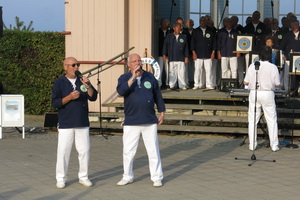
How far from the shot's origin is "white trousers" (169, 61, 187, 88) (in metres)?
17.2

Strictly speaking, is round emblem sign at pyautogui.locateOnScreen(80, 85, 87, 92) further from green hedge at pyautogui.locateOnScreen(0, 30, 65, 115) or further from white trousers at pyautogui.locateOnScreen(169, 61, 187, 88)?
green hedge at pyautogui.locateOnScreen(0, 30, 65, 115)

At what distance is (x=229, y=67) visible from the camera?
57.0 feet

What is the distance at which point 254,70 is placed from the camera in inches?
482

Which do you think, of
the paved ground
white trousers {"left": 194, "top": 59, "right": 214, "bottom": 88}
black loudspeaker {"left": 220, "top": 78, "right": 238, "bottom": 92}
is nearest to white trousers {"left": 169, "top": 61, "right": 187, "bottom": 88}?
white trousers {"left": 194, "top": 59, "right": 214, "bottom": 88}

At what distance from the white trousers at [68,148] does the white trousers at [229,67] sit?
27.4 ft

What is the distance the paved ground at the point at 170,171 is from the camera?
29.6 ft

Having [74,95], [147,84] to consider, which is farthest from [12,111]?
[147,84]

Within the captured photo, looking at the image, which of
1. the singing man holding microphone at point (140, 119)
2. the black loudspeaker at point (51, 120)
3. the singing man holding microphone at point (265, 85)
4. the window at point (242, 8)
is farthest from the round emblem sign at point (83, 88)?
the window at point (242, 8)

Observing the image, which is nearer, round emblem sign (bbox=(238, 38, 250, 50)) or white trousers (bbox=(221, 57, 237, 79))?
round emblem sign (bbox=(238, 38, 250, 50))

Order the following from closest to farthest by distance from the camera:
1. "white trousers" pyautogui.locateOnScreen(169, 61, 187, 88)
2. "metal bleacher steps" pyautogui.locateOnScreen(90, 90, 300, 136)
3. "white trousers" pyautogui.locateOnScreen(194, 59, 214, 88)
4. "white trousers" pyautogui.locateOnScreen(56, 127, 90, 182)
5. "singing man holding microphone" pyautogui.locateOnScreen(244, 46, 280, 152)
→ "white trousers" pyautogui.locateOnScreen(56, 127, 90, 182)
"singing man holding microphone" pyautogui.locateOnScreen(244, 46, 280, 152)
"metal bleacher steps" pyautogui.locateOnScreen(90, 90, 300, 136)
"white trousers" pyautogui.locateOnScreen(169, 61, 187, 88)
"white trousers" pyautogui.locateOnScreen(194, 59, 214, 88)

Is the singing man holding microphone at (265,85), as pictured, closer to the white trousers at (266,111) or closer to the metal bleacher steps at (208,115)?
the white trousers at (266,111)

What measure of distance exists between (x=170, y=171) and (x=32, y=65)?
29.6 ft

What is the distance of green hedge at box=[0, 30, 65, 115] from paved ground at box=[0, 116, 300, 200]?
162 inches

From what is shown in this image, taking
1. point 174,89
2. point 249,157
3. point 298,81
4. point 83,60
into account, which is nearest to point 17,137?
point 83,60
